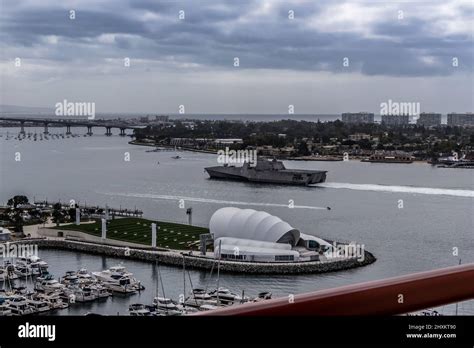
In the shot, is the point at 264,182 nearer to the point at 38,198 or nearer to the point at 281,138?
the point at 38,198

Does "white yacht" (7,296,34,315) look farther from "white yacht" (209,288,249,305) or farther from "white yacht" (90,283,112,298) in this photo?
"white yacht" (209,288,249,305)

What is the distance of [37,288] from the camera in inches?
169

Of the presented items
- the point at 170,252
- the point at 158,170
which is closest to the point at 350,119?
the point at 158,170

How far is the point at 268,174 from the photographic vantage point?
1182cm

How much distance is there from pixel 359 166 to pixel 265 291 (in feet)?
36.3

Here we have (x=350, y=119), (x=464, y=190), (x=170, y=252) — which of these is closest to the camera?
(x=170, y=252)

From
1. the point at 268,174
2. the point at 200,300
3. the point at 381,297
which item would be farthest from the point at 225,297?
the point at 268,174

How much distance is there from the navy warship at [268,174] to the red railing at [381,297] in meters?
11.0

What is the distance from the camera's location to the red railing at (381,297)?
291mm

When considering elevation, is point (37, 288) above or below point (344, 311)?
below

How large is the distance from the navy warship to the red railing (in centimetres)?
1104

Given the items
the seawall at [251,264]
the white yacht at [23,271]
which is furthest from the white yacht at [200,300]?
the white yacht at [23,271]

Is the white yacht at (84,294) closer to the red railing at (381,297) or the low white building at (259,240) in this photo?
the low white building at (259,240)

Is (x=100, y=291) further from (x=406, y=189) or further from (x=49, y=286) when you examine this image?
(x=406, y=189)
